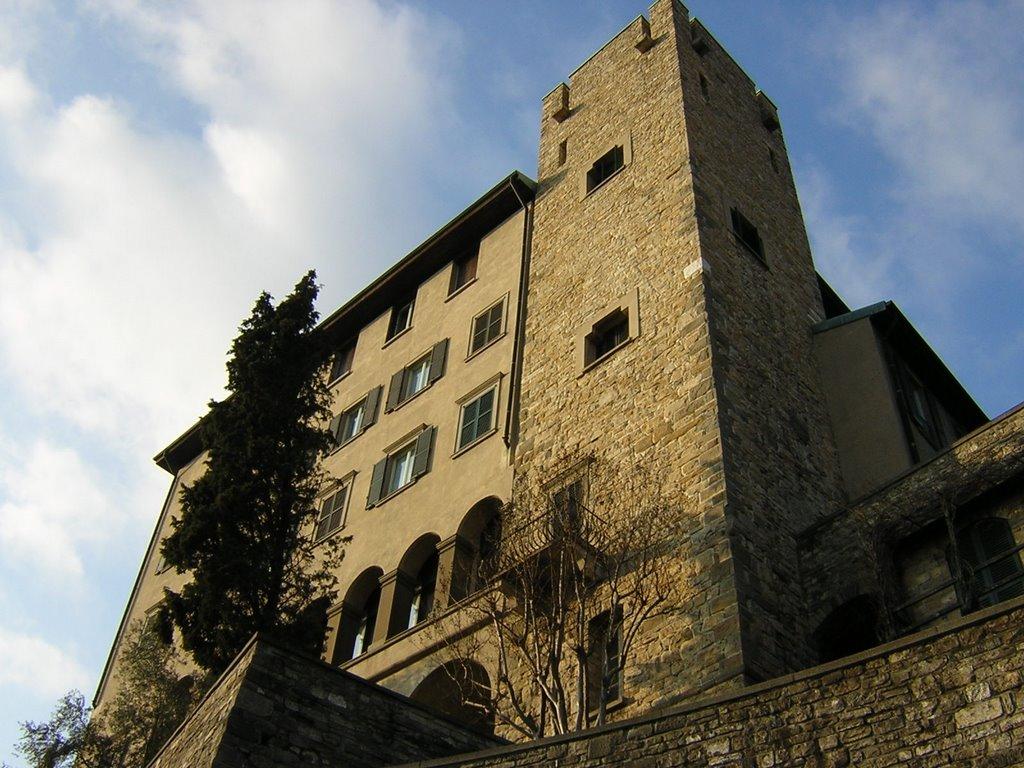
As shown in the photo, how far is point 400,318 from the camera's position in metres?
28.8

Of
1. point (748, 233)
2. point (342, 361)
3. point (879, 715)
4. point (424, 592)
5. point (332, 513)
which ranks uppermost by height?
point (342, 361)

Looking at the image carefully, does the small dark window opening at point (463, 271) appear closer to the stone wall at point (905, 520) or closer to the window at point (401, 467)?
the window at point (401, 467)

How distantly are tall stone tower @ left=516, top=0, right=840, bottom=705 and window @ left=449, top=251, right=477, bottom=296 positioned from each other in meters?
2.31

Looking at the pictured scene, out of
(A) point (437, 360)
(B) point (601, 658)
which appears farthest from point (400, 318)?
(B) point (601, 658)

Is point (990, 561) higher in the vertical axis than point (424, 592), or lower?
lower

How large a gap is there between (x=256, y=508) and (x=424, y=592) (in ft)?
Answer: 14.3

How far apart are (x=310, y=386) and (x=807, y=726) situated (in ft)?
42.5

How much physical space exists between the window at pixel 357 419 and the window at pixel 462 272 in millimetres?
3114

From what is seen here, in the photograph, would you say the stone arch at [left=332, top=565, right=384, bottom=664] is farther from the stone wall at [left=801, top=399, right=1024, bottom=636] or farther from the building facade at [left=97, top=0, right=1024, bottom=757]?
the stone wall at [left=801, top=399, right=1024, bottom=636]

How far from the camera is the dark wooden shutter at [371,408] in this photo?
26.1 meters

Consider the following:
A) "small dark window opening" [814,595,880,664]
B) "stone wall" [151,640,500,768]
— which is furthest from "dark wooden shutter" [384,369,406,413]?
"small dark window opening" [814,595,880,664]

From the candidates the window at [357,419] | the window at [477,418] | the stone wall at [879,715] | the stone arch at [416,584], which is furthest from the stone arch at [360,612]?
the stone wall at [879,715]

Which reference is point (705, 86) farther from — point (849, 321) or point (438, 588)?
point (438, 588)

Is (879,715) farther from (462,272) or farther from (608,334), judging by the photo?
(462,272)
